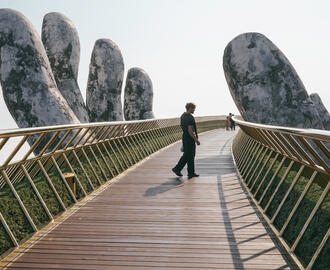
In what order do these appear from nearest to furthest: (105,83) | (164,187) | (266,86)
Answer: (164,187)
(266,86)
(105,83)

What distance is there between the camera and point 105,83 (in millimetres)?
26109

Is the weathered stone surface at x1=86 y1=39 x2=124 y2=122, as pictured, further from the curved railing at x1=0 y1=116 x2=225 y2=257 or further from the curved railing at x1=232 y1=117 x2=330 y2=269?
the curved railing at x1=232 y1=117 x2=330 y2=269

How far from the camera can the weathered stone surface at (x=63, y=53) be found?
73.2 ft

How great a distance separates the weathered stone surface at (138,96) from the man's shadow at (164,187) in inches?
781

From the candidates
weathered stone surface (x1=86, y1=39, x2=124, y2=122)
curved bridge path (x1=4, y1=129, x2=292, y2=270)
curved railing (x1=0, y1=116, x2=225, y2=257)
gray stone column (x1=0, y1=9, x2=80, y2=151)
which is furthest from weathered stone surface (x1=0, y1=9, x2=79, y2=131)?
weathered stone surface (x1=86, y1=39, x2=124, y2=122)

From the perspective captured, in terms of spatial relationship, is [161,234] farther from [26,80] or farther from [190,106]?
[26,80]

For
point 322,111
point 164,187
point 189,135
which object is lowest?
point 322,111

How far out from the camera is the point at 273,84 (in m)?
14.4

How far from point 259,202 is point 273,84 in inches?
298

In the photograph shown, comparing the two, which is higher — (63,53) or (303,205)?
(63,53)

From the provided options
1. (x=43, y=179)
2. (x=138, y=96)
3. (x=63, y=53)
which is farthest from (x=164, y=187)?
(x=138, y=96)

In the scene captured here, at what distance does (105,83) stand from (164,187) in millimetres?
17222

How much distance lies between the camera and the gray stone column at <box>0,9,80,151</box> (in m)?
14.9

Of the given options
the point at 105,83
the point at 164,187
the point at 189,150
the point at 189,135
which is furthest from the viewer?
the point at 105,83
